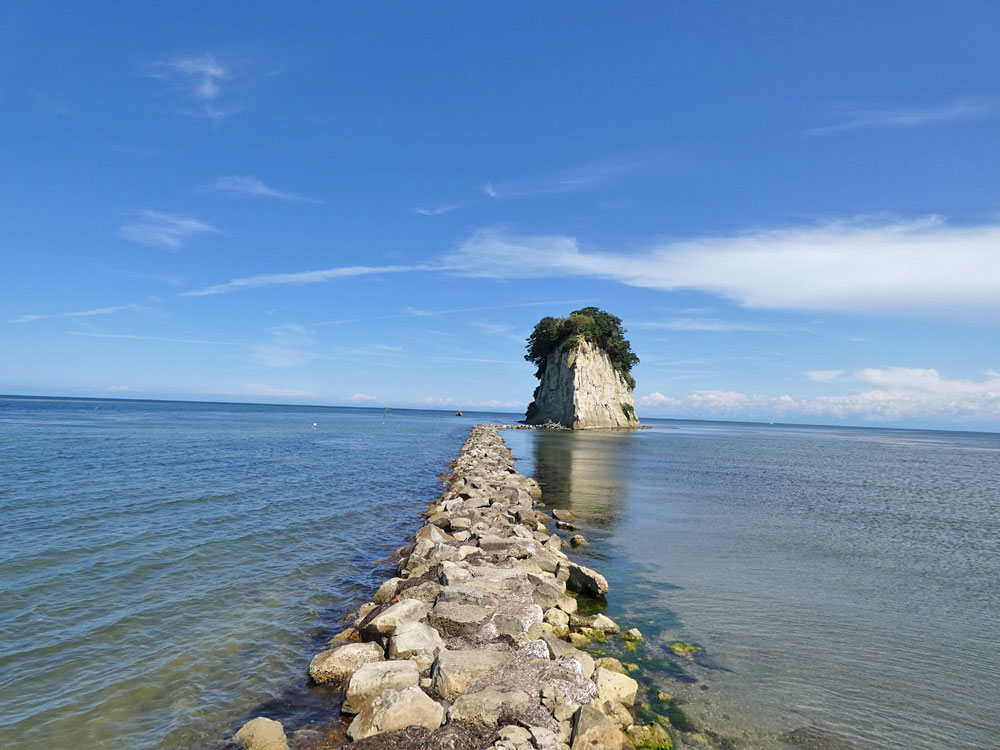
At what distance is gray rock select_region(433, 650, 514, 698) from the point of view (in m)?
6.50

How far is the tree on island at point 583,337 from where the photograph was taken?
268ft

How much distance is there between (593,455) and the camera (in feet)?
133

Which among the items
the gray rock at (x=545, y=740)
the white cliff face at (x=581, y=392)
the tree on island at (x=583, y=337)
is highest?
the tree on island at (x=583, y=337)

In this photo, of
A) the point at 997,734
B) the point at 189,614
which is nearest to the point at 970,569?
the point at 997,734

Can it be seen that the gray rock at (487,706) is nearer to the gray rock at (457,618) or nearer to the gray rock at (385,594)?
the gray rock at (457,618)

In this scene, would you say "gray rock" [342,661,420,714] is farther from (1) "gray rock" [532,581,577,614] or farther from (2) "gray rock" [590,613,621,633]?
(2) "gray rock" [590,613,621,633]

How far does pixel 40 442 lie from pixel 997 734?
48.9 metres

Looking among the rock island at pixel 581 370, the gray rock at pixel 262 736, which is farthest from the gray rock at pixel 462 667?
the rock island at pixel 581 370

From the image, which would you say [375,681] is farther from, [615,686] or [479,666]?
[615,686]

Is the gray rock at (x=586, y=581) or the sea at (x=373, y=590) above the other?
the gray rock at (x=586, y=581)

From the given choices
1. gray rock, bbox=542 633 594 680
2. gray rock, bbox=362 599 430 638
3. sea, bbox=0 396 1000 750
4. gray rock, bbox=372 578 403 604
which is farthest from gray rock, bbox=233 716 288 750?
gray rock, bbox=372 578 403 604

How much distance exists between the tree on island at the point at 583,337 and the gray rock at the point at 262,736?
73127mm

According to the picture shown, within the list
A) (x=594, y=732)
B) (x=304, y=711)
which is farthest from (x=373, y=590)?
(x=594, y=732)

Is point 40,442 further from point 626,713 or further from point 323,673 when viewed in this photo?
point 626,713
